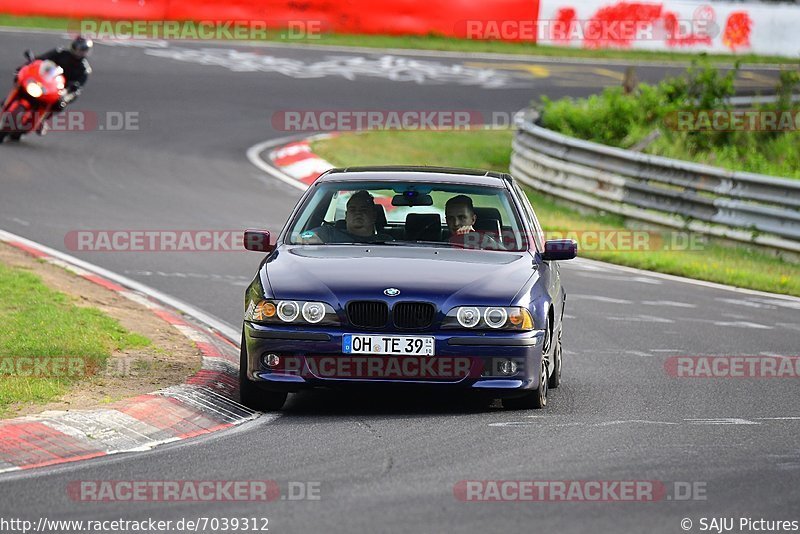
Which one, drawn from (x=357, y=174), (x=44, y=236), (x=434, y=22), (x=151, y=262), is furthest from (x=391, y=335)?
(x=434, y=22)

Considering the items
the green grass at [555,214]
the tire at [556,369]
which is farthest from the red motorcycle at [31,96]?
the tire at [556,369]

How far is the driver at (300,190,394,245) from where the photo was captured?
9438 millimetres

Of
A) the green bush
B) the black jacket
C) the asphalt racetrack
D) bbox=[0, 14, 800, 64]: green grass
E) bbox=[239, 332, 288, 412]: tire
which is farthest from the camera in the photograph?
bbox=[0, 14, 800, 64]: green grass

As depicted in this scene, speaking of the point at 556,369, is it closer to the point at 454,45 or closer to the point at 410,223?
the point at 410,223

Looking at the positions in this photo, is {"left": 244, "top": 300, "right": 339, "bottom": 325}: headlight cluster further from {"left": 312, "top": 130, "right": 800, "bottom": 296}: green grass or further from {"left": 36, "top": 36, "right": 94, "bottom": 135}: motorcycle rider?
{"left": 36, "top": 36, "right": 94, "bottom": 135}: motorcycle rider

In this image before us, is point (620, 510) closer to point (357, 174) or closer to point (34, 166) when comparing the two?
point (357, 174)

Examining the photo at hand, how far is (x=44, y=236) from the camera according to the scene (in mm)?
15742

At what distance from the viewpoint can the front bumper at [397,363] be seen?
27.1 feet

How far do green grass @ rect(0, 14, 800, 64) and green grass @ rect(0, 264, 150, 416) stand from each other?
2216 centimetres

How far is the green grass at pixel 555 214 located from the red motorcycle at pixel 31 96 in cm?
431

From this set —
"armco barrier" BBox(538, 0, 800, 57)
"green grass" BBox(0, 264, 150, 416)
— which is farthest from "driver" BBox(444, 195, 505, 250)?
"armco barrier" BBox(538, 0, 800, 57)

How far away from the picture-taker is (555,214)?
20.3 m

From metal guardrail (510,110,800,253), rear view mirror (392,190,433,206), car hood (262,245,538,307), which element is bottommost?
metal guardrail (510,110,800,253)

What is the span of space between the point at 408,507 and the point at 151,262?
29.8 ft
